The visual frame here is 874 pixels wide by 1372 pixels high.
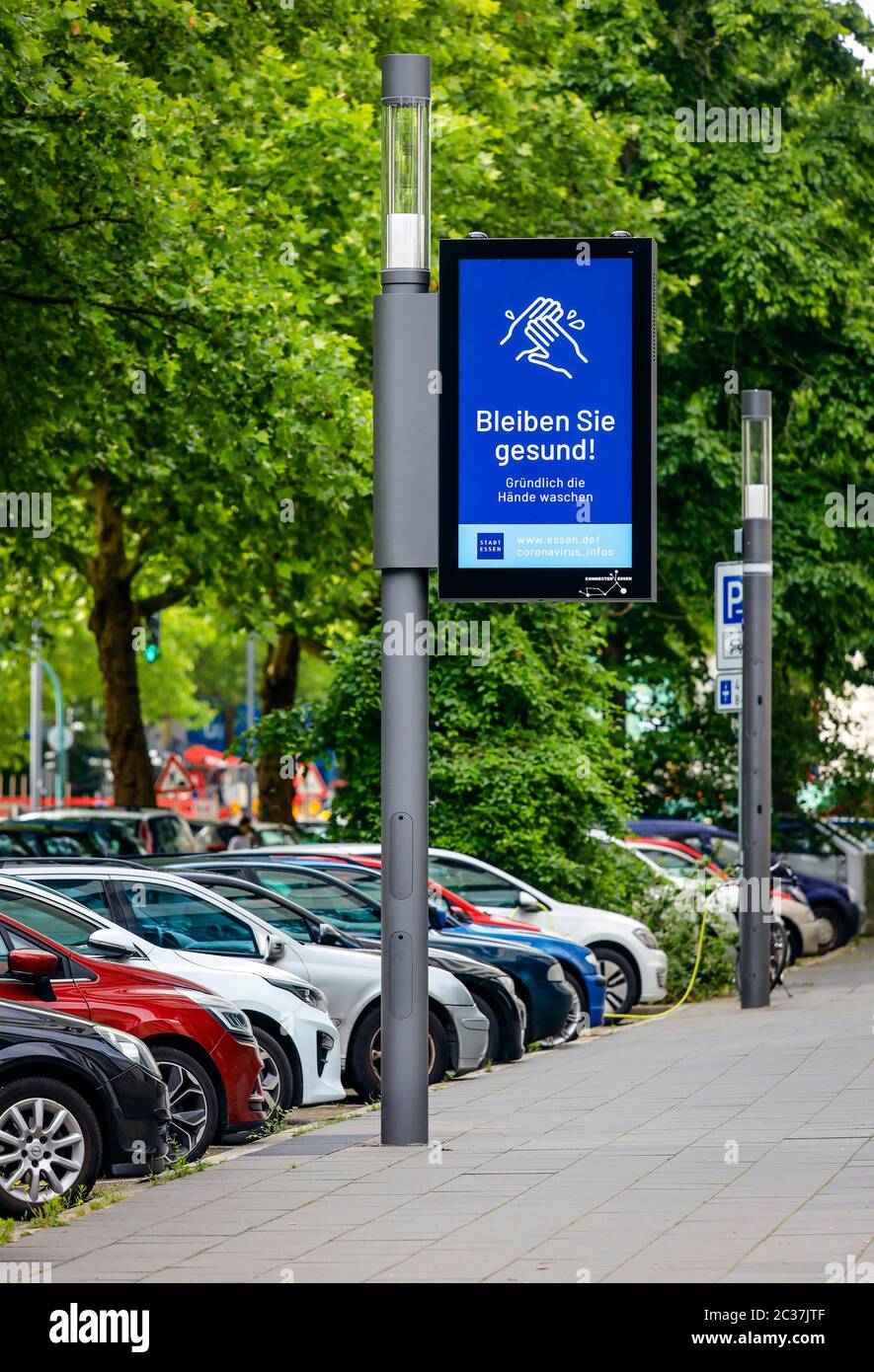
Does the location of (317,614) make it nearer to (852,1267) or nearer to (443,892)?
(443,892)

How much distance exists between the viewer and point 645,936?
1953 centimetres

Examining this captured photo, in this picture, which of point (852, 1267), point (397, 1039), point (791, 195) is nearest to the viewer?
point (852, 1267)

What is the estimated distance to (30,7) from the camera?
15.8m

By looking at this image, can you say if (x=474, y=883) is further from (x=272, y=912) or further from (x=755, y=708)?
(x=272, y=912)

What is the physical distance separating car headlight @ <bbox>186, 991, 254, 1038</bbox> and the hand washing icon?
3.60m

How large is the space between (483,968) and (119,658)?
57.8ft

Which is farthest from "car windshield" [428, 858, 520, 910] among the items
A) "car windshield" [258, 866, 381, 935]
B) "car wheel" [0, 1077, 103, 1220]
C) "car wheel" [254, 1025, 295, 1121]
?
"car wheel" [0, 1077, 103, 1220]

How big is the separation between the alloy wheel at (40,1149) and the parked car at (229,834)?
2050cm

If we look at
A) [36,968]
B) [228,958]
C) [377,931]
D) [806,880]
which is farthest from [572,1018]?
[806,880]

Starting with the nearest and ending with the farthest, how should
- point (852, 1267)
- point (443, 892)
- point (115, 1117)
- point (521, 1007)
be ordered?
point (852, 1267) → point (115, 1117) → point (521, 1007) → point (443, 892)

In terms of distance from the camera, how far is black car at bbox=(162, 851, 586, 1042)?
15438 millimetres

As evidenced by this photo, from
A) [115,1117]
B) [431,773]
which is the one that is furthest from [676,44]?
[115,1117]

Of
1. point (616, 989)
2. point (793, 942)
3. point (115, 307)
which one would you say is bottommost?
point (793, 942)
